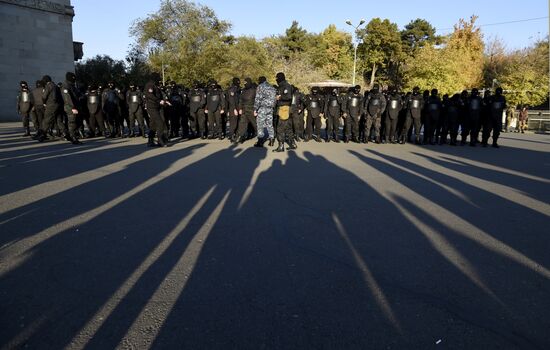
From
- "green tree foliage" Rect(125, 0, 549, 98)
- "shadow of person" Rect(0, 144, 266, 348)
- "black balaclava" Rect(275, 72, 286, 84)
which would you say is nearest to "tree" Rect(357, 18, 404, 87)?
"green tree foliage" Rect(125, 0, 549, 98)

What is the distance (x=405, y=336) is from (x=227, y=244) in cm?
198

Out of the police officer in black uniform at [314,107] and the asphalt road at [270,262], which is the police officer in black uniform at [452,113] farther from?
the asphalt road at [270,262]

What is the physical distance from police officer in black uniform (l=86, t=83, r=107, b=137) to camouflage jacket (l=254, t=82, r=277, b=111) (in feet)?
19.6

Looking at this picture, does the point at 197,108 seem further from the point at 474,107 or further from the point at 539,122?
the point at 539,122

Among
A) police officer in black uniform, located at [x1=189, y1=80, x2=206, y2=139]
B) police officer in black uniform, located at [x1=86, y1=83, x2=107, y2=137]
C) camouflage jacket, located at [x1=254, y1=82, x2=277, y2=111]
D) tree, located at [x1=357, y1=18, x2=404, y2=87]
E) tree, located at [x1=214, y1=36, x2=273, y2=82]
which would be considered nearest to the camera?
camouflage jacket, located at [x1=254, y1=82, x2=277, y2=111]

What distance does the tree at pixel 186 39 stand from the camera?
1292 inches

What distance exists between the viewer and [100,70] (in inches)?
1277

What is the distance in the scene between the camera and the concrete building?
72.6 ft

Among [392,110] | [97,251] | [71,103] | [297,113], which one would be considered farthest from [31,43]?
[97,251]

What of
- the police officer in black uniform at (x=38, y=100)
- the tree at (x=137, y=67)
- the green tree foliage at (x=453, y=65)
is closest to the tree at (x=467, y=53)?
the green tree foliage at (x=453, y=65)

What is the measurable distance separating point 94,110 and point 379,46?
150ft

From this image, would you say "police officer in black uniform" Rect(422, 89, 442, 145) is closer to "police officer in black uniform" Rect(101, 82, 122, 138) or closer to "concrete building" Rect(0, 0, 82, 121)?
"police officer in black uniform" Rect(101, 82, 122, 138)

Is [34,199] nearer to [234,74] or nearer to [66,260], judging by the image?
[66,260]

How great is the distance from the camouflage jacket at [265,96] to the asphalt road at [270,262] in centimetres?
432
